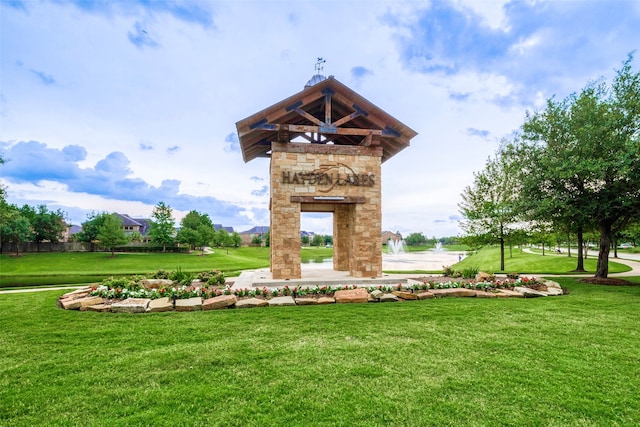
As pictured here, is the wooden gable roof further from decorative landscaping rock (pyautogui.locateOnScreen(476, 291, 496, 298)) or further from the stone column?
decorative landscaping rock (pyautogui.locateOnScreen(476, 291, 496, 298))

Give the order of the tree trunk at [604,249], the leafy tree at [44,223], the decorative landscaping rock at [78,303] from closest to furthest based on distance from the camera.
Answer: the decorative landscaping rock at [78,303], the tree trunk at [604,249], the leafy tree at [44,223]

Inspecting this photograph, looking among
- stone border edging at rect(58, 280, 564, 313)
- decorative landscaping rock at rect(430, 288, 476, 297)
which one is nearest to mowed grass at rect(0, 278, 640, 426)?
stone border edging at rect(58, 280, 564, 313)

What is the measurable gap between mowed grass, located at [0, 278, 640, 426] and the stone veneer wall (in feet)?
15.5

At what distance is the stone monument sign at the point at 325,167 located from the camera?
12.0 m

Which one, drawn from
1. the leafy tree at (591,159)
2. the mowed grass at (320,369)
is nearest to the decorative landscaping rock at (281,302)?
the mowed grass at (320,369)

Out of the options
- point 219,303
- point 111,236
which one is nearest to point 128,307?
point 219,303

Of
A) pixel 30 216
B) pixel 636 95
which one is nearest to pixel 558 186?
pixel 636 95

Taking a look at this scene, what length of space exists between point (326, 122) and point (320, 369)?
32.5ft

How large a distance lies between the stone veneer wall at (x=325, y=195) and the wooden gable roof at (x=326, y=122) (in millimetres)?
623

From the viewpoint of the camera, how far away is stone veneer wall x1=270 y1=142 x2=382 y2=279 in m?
12.0

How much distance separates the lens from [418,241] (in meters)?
113

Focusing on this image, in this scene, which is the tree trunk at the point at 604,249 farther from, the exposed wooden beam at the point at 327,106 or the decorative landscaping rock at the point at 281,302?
the decorative landscaping rock at the point at 281,302

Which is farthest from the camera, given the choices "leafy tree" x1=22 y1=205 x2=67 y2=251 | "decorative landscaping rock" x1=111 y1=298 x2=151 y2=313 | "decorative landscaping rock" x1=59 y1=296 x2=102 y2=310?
"leafy tree" x1=22 y1=205 x2=67 y2=251

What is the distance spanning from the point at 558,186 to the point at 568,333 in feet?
32.9
